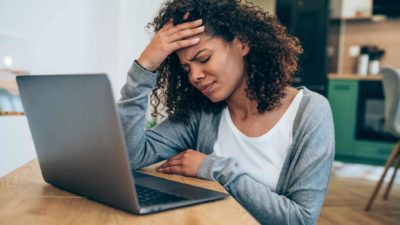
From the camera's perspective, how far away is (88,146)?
63cm

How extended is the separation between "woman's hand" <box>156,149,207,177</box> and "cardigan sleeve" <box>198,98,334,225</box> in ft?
0.06

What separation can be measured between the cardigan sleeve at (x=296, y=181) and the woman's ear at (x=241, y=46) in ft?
0.91

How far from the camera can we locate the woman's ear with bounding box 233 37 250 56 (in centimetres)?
111

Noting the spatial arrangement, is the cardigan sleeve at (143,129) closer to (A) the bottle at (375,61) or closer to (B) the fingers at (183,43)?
(B) the fingers at (183,43)

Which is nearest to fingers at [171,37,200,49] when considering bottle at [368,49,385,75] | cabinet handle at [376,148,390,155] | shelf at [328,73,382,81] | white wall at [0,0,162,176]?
white wall at [0,0,162,176]

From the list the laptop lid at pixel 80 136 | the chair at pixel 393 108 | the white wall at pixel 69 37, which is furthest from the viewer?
the chair at pixel 393 108

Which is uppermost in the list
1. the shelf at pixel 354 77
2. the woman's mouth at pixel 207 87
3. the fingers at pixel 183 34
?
the fingers at pixel 183 34

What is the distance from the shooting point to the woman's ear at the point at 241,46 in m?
1.11

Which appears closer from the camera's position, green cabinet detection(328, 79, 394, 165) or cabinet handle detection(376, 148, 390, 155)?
cabinet handle detection(376, 148, 390, 155)

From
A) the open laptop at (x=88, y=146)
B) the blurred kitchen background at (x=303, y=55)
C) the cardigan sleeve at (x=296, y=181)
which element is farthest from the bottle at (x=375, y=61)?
the open laptop at (x=88, y=146)

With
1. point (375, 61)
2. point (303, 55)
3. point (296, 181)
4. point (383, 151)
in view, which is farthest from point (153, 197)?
point (375, 61)

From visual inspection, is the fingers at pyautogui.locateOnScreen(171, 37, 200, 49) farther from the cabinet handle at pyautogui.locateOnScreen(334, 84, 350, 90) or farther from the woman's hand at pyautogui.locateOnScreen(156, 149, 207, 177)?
the cabinet handle at pyautogui.locateOnScreen(334, 84, 350, 90)

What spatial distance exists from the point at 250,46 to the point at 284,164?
1.07 ft

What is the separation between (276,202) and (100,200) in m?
0.36
